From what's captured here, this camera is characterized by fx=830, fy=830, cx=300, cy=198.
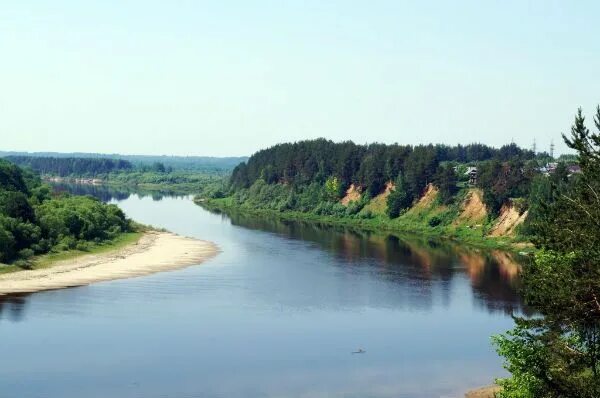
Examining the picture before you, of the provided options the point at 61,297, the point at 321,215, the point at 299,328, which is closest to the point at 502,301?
the point at 299,328

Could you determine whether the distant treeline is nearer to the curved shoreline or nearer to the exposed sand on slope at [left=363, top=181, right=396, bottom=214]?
the exposed sand on slope at [left=363, top=181, right=396, bottom=214]

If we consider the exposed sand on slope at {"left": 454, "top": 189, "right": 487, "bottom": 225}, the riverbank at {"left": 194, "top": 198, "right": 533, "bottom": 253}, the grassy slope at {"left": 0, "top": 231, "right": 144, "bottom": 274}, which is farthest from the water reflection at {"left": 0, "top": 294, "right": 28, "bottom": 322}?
the exposed sand on slope at {"left": 454, "top": 189, "right": 487, "bottom": 225}

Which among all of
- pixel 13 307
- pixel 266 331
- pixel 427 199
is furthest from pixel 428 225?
pixel 13 307

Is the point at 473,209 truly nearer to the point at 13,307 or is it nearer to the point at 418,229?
the point at 418,229

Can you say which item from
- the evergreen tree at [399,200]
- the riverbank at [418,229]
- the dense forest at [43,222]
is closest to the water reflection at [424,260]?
the riverbank at [418,229]

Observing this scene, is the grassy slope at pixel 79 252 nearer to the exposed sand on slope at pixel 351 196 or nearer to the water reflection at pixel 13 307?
the water reflection at pixel 13 307
